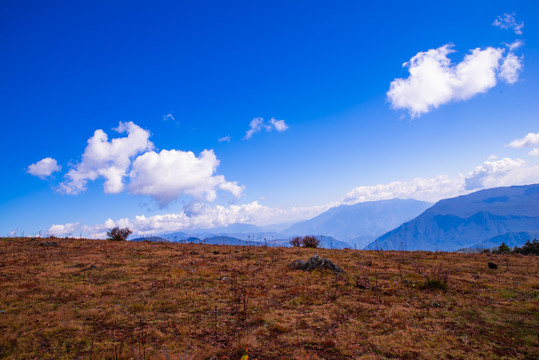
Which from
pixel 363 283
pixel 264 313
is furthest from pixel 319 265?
pixel 264 313

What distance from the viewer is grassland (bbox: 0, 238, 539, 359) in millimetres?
7535

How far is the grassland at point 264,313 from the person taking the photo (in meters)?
7.54

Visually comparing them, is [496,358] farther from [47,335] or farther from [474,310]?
[47,335]

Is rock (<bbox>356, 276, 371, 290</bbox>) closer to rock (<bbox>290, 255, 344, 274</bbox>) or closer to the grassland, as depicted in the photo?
the grassland

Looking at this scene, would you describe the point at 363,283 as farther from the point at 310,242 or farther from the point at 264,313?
the point at 310,242

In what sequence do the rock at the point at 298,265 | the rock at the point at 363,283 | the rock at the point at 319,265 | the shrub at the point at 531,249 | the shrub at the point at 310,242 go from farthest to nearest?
1. the shrub at the point at 310,242
2. the shrub at the point at 531,249
3. the rock at the point at 298,265
4. the rock at the point at 319,265
5. the rock at the point at 363,283

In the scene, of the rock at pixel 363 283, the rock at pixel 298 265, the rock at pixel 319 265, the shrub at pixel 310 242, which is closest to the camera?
the rock at pixel 363 283

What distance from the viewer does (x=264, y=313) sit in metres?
10.5

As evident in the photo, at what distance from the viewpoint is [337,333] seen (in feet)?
27.9

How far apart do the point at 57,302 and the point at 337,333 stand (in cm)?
1338

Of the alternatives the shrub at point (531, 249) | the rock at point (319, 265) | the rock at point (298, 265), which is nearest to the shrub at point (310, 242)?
the rock at point (298, 265)

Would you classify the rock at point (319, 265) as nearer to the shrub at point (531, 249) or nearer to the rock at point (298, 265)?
the rock at point (298, 265)

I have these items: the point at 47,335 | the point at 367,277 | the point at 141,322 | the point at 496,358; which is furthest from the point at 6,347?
the point at 367,277

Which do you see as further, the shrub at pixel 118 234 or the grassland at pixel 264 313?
the shrub at pixel 118 234
